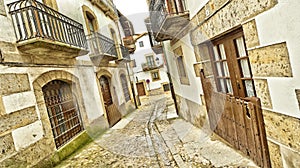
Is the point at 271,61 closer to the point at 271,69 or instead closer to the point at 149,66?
the point at 271,69

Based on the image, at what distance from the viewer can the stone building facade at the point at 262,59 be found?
219cm

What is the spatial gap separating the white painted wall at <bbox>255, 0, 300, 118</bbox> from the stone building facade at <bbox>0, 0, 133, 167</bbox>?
178 inches

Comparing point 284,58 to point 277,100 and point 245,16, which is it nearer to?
point 277,100

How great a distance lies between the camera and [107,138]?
753 centimetres

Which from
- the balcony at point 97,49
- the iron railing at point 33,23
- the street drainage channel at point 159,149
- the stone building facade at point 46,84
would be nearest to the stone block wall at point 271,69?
the street drainage channel at point 159,149

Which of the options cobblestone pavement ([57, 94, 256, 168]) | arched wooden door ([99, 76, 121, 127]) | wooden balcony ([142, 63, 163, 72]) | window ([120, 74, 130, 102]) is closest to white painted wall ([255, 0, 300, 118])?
cobblestone pavement ([57, 94, 256, 168])

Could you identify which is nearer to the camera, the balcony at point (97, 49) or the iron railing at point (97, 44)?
the balcony at point (97, 49)

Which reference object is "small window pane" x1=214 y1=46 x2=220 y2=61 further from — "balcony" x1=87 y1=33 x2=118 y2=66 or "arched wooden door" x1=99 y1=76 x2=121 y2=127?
"arched wooden door" x1=99 y1=76 x2=121 y2=127

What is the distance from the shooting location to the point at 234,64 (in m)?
3.60

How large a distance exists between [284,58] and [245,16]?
0.80 m

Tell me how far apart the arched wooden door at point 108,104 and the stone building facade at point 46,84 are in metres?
0.39

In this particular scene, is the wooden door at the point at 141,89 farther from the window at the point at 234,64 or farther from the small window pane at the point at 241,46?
the small window pane at the point at 241,46

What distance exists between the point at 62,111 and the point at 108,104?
4066 mm

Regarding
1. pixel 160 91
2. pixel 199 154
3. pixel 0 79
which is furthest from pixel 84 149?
pixel 160 91
